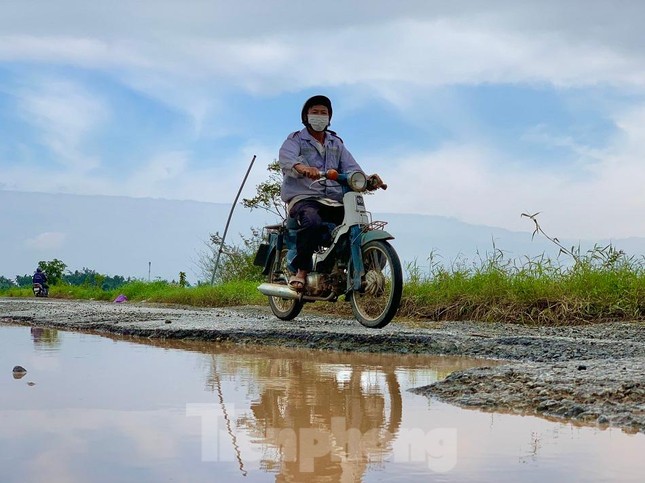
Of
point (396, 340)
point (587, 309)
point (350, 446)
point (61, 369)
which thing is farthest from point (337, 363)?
point (587, 309)

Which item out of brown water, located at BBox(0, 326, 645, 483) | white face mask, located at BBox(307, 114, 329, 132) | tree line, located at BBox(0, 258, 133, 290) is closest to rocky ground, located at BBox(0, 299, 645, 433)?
brown water, located at BBox(0, 326, 645, 483)

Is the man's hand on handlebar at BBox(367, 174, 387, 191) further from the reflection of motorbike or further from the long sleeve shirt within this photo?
the reflection of motorbike

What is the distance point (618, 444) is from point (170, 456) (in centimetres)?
109

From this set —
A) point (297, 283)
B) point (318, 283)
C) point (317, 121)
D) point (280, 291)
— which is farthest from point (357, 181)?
point (280, 291)

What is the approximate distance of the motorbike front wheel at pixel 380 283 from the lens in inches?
240

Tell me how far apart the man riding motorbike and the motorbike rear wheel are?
0.60 m

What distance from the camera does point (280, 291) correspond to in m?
7.23

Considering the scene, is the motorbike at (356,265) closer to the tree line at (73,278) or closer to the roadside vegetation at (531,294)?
the roadside vegetation at (531,294)

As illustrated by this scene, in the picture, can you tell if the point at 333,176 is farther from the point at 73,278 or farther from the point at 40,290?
the point at 73,278

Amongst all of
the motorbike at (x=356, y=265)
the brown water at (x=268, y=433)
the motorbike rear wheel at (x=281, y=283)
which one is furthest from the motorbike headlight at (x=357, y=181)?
the brown water at (x=268, y=433)

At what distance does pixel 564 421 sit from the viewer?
2367 millimetres

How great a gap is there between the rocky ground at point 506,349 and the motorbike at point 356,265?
56 cm

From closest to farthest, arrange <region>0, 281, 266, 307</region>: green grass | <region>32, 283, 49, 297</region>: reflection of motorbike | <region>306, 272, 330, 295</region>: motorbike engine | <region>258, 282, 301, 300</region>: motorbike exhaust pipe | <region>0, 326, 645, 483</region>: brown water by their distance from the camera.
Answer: <region>0, 326, 645, 483</region>: brown water < <region>306, 272, 330, 295</region>: motorbike engine < <region>258, 282, 301, 300</region>: motorbike exhaust pipe < <region>0, 281, 266, 307</region>: green grass < <region>32, 283, 49, 297</region>: reflection of motorbike

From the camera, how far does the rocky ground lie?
2578mm
